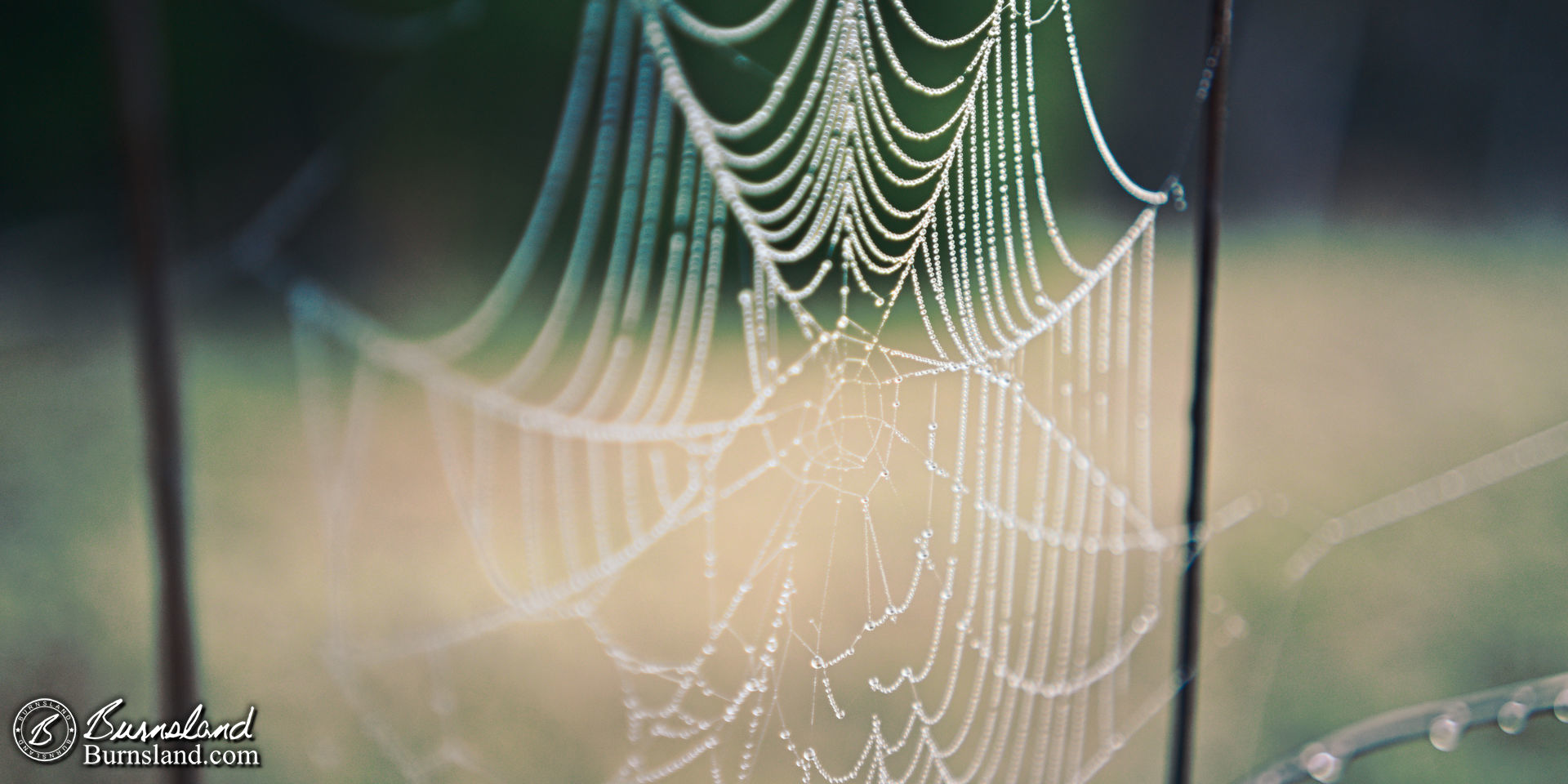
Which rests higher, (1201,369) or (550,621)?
(1201,369)

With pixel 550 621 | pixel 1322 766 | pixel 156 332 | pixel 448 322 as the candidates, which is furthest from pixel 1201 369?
pixel 448 322

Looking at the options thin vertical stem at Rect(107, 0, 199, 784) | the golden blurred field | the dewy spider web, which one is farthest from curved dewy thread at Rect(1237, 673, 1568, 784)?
thin vertical stem at Rect(107, 0, 199, 784)

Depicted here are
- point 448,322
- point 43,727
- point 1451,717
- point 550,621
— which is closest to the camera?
point 43,727

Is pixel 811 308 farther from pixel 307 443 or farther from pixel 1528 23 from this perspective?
pixel 1528 23

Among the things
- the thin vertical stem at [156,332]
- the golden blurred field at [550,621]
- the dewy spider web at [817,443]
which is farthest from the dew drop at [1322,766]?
the thin vertical stem at [156,332]

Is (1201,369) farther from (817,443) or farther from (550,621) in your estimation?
(550,621)

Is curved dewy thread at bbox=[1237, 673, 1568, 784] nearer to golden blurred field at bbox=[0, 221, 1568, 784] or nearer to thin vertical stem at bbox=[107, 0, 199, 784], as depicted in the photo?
golden blurred field at bbox=[0, 221, 1568, 784]
